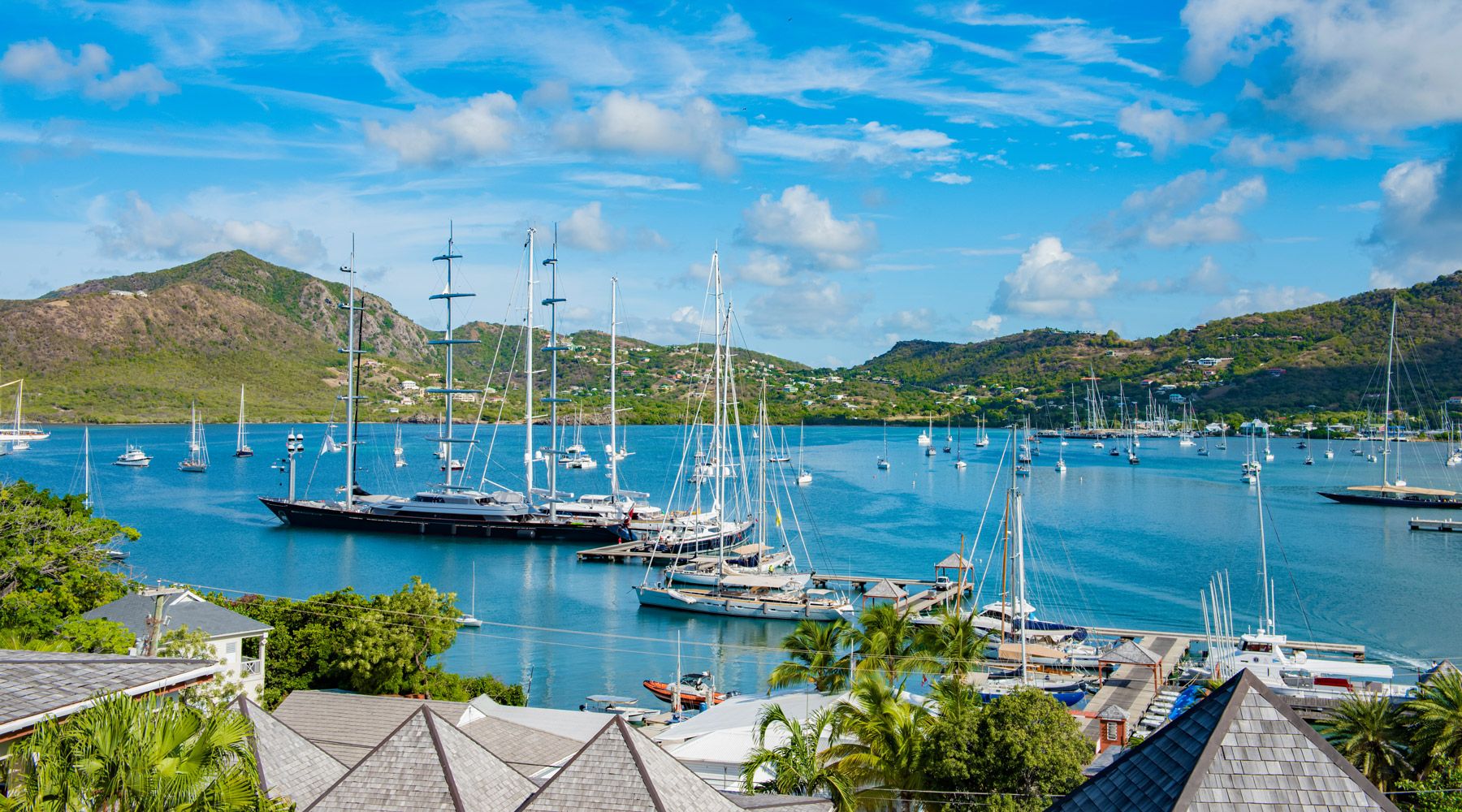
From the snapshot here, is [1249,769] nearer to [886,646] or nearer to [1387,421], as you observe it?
[886,646]

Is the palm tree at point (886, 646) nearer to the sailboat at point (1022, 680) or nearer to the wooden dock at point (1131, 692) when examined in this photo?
the sailboat at point (1022, 680)

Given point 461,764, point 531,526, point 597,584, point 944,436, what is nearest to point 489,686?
point 461,764

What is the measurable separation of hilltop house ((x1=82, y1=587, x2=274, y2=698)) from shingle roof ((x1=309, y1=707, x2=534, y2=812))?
38.6 ft

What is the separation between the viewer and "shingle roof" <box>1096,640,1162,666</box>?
3097 cm

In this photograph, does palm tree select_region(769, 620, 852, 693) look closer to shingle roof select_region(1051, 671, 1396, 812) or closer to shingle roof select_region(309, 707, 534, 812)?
shingle roof select_region(309, 707, 534, 812)

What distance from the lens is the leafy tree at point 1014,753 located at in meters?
14.1

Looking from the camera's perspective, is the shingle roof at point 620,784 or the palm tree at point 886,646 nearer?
the shingle roof at point 620,784

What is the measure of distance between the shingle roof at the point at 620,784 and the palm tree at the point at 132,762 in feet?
11.7

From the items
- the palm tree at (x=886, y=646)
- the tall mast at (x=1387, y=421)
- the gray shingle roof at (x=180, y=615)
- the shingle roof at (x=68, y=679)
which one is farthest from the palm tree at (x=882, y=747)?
the tall mast at (x=1387, y=421)

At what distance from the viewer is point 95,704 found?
7.98 meters

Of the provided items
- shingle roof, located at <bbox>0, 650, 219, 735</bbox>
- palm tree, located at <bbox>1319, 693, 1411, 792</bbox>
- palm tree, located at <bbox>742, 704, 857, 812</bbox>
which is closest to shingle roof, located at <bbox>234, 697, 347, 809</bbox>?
shingle roof, located at <bbox>0, 650, 219, 735</bbox>

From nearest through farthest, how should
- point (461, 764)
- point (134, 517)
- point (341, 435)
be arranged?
point (461, 764), point (134, 517), point (341, 435)

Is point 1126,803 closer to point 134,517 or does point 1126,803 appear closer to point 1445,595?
point 1445,595

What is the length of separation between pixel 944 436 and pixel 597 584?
137549mm
